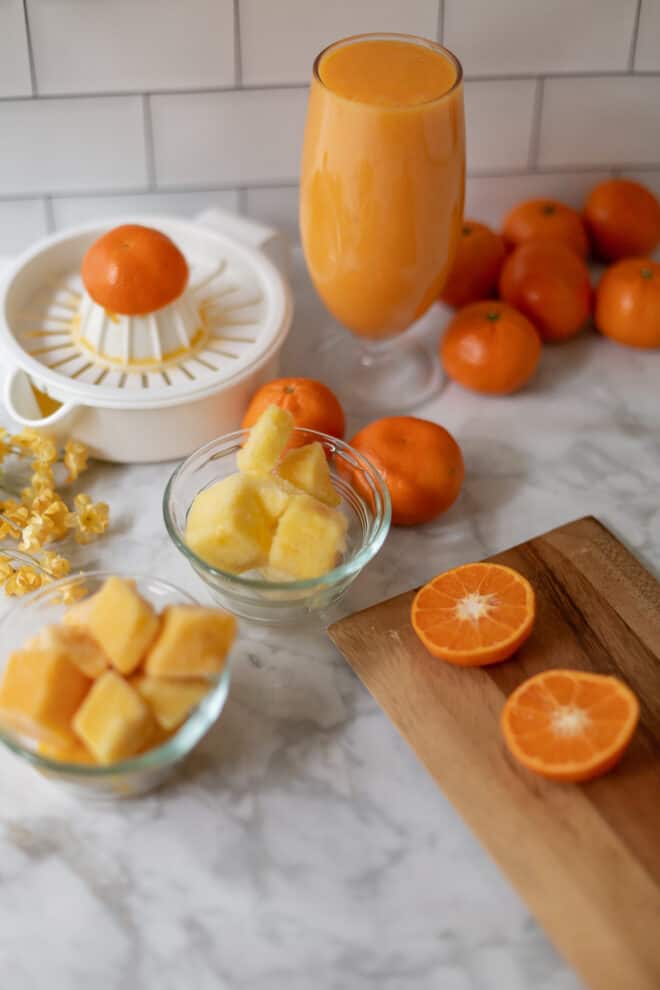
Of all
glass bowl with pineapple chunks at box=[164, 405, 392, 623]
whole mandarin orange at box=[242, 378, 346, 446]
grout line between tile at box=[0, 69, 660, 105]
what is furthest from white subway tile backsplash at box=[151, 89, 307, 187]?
glass bowl with pineapple chunks at box=[164, 405, 392, 623]

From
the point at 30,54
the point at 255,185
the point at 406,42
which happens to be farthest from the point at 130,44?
the point at 406,42

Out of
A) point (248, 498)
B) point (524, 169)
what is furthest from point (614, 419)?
point (248, 498)

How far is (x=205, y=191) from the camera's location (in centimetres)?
122

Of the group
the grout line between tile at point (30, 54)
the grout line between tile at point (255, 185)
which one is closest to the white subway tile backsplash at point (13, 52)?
the grout line between tile at point (30, 54)

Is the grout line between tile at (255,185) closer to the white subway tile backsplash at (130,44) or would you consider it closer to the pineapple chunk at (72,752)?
the white subway tile backsplash at (130,44)

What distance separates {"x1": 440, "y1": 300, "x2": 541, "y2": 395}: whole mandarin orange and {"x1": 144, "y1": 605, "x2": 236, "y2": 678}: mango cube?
469 mm

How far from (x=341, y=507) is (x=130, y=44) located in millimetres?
545

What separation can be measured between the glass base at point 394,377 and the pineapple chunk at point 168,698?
47cm

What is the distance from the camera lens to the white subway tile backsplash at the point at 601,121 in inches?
46.9

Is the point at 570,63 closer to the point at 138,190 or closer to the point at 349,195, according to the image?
the point at 349,195

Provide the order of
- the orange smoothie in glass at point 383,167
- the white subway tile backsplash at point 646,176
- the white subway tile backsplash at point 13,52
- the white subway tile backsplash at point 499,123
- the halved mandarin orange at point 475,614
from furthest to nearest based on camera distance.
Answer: the white subway tile backsplash at point 646,176
the white subway tile backsplash at point 499,123
the white subway tile backsplash at point 13,52
the orange smoothie in glass at point 383,167
the halved mandarin orange at point 475,614

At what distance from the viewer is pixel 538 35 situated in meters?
1.14

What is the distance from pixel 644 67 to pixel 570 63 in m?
0.09

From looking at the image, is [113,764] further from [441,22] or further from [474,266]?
[441,22]
